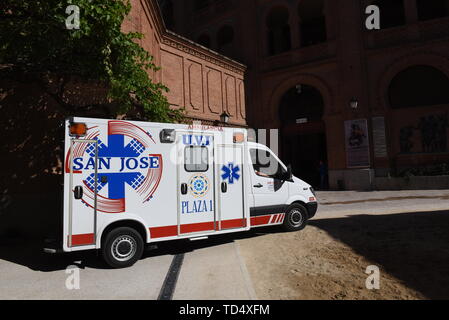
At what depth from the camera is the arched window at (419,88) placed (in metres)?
16.6

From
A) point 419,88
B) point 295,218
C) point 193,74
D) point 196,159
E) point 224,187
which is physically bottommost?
point 295,218

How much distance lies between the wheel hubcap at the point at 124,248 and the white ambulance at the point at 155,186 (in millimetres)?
18

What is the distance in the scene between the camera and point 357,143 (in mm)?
17781

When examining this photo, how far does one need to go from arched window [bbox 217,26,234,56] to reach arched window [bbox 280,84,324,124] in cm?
581

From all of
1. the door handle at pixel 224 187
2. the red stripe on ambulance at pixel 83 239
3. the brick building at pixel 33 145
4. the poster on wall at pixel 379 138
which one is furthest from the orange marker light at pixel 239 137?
the poster on wall at pixel 379 138

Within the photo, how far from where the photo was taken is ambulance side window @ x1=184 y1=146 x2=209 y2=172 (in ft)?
20.7

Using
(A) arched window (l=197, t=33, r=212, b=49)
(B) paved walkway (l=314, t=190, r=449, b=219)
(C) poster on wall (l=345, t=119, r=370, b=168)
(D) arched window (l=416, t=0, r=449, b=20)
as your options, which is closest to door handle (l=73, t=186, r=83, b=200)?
(B) paved walkway (l=314, t=190, r=449, b=219)

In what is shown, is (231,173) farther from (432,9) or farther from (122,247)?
(432,9)

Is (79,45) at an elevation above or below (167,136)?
above

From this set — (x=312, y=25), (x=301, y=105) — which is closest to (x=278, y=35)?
(x=312, y=25)

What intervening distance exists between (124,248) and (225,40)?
21.0 meters

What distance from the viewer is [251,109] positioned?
21.2 m

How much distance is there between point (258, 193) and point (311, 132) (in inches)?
534
